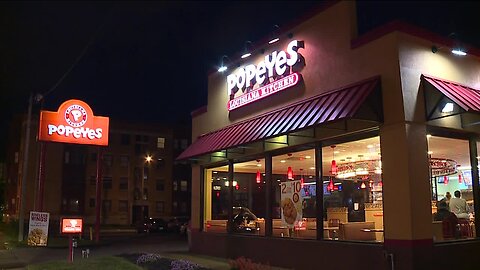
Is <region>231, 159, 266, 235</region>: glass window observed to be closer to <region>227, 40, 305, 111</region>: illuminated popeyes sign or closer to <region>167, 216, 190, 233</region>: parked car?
<region>227, 40, 305, 111</region>: illuminated popeyes sign

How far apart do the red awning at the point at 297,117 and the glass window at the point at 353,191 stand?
1.35 meters

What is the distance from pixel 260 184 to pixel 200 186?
4.32 meters

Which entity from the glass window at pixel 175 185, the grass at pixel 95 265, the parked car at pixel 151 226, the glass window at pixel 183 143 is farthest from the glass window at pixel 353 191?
the glass window at pixel 183 143

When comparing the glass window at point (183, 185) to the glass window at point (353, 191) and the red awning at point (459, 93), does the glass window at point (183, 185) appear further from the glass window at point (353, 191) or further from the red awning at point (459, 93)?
the red awning at point (459, 93)

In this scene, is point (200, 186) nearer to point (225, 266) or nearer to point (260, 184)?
point (260, 184)

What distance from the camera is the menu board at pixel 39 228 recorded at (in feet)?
71.9

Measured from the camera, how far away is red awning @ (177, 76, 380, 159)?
11.7m

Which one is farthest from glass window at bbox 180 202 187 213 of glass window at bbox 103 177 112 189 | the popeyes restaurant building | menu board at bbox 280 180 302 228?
menu board at bbox 280 180 302 228

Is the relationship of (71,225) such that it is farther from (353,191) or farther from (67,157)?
(67,157)

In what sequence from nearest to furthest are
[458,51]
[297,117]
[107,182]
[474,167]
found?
[458,51] → [474,167] → [297,117] → [107,182]

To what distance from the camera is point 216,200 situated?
1986cm

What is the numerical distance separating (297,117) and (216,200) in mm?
7545

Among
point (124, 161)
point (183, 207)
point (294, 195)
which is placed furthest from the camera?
point (183, 207)

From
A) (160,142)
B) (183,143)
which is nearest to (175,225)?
(160,142)
